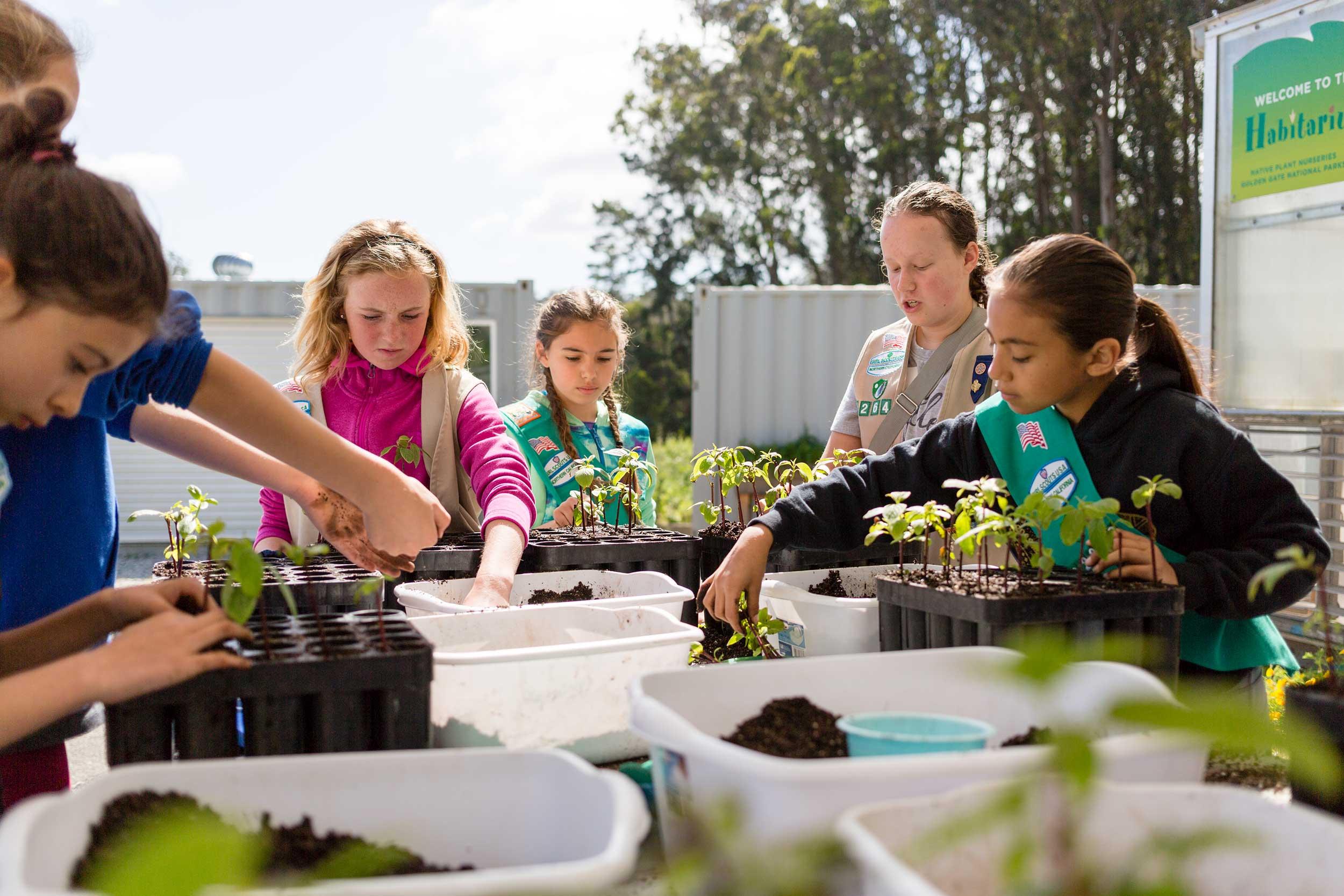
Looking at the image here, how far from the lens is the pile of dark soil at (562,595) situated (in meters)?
1.72

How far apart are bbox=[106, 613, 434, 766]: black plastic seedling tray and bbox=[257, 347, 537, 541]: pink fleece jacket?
1150 millimetres

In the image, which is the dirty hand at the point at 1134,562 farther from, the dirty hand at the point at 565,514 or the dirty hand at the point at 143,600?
the dirty hand at the point at 565,514

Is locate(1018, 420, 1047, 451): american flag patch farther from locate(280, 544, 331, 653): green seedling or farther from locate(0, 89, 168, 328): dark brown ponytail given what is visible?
locate(0, 89, 168, 328): dark brown ponytail

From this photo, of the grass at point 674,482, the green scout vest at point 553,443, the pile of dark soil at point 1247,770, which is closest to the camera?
the pile of dark soil at point 1247,770

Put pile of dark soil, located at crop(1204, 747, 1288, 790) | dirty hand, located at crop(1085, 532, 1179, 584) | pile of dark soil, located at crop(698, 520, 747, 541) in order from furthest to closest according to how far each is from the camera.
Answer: pile of dark soil, located at crop(698, 520, 747, 541) → dirty hand, located at crop(1085, 532, 1179, 584) → pile of dark soil, located at crop(1204, 747, 1288, 790)

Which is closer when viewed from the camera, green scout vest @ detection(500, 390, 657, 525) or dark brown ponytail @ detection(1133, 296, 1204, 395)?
dark brown ponytail @ detection(1133, 296, 1204, 395)

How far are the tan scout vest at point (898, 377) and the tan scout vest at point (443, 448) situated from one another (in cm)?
112

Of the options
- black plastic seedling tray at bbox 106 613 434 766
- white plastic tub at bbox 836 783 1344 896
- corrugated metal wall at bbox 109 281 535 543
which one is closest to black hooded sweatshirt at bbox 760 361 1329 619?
white plastic tub at bbox 836 783 1344 896

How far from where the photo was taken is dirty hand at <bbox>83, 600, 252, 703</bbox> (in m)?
0.84

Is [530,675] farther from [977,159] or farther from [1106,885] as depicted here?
[977,159]

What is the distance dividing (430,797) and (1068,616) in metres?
0.72

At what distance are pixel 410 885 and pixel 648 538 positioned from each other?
1341 millimetres

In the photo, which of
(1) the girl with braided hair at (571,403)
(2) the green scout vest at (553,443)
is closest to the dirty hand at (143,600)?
(2) the green scout vest at (553,443)

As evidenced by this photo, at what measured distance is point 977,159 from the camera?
15.5 meters
